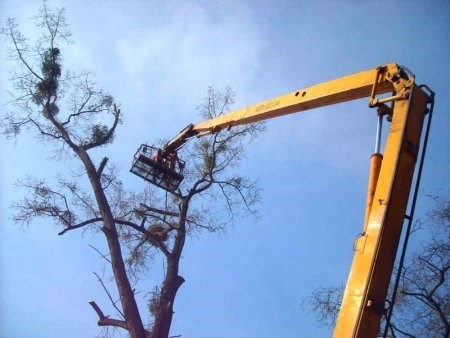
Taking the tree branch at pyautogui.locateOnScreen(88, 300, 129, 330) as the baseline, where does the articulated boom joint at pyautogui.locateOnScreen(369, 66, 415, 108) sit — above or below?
above

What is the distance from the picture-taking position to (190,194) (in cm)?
1176

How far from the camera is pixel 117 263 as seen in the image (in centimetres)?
922

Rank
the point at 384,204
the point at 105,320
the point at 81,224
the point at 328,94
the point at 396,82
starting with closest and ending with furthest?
the point at 384,204 < the point at 396,82 < the point at 328,94 < the point at 105,320 < the point at 81,224

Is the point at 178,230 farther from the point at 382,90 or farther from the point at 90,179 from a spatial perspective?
the point at 382,90

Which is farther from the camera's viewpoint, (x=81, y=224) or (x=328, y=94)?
(x=81, y=224)

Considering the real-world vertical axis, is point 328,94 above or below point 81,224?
above

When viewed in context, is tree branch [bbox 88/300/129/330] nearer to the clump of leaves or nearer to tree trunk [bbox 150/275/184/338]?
tree trunk [bbox 150/275/184/338]

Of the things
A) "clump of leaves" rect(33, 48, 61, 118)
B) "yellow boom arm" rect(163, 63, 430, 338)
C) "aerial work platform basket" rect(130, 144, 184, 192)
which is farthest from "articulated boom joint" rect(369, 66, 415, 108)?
"clump of leaves" rect(33, 48, 61, 118)

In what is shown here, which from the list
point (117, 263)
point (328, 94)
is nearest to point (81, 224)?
point (117, 263)

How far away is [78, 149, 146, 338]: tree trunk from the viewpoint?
8391 millimetres

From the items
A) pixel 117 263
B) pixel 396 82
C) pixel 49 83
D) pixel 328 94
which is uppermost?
pixel 49 83

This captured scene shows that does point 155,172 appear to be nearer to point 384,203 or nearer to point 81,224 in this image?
point 81,224

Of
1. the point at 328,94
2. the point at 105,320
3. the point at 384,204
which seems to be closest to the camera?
the point at 384,204

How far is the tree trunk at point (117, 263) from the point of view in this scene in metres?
8.39
